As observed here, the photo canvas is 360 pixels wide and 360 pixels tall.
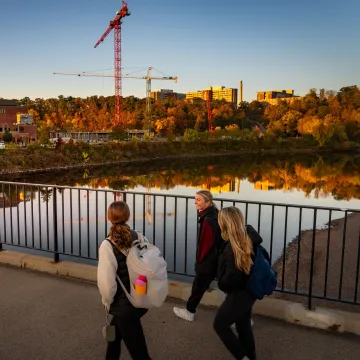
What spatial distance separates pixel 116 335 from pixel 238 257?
1.06 metres

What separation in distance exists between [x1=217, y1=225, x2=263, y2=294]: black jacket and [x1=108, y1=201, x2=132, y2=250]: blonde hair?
2.66ft

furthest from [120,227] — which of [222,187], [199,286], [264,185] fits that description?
[264,185]

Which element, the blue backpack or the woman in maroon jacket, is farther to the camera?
the woman in maroon jacket

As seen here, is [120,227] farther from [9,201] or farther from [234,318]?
[9,201]

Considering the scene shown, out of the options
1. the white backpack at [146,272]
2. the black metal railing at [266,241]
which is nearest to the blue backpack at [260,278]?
the white backpack at [146,272]

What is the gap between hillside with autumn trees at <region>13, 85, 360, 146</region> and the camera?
100m

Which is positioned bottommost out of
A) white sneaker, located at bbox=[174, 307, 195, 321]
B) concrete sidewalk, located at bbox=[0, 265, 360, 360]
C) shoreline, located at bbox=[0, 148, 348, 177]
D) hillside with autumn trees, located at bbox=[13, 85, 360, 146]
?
shoreline, located at bbox=[0, 148, 348, 177]

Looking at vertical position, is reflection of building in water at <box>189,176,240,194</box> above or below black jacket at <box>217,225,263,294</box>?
below

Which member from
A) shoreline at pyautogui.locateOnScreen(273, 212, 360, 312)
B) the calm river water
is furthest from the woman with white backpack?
→ the calm river water

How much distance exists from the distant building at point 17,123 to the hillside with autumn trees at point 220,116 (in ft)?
13.6

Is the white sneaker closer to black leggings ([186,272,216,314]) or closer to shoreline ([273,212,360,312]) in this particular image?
black leggings ([186,272,216,314])

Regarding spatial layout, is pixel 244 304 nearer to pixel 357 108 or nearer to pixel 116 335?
pixel 116 335

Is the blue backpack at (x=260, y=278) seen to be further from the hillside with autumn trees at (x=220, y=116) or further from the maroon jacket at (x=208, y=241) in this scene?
the hillside with autumn trees at (x=220, y=116)

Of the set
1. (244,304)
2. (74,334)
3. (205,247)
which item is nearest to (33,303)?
(74,334)
